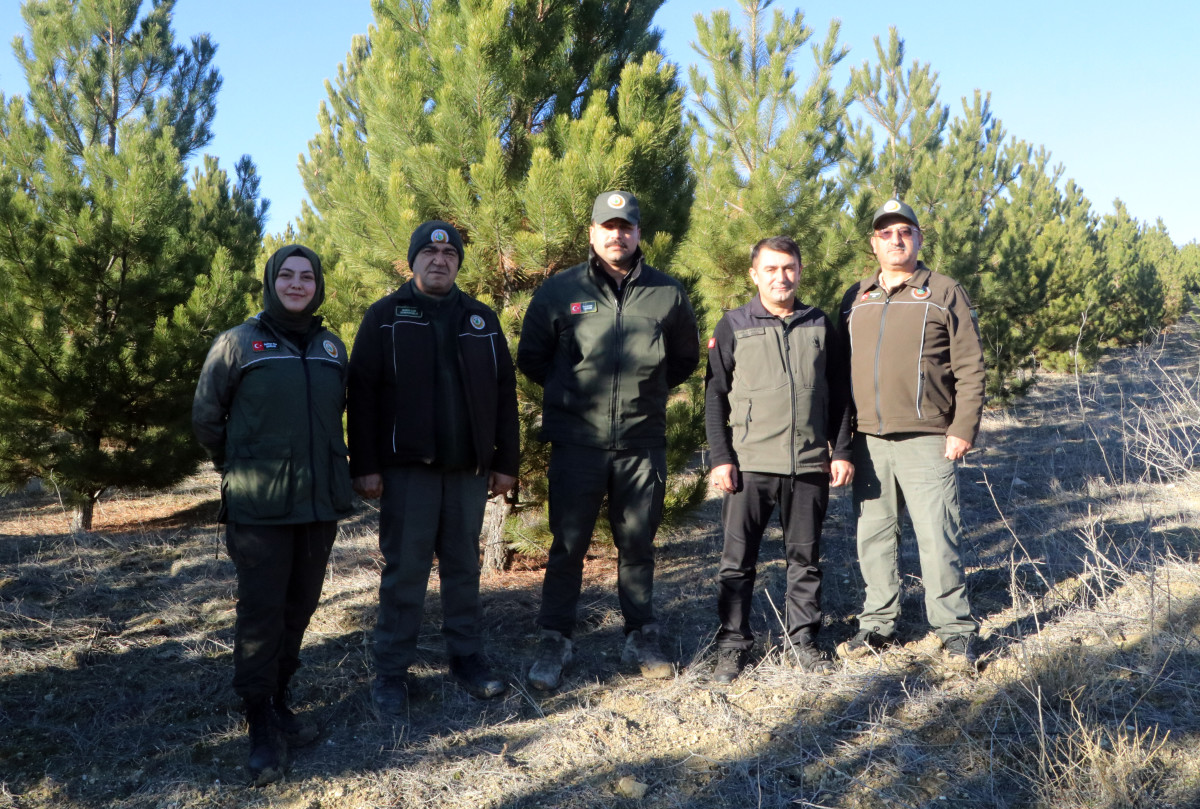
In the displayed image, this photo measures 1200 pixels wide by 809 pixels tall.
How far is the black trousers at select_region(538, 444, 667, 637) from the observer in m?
3.40

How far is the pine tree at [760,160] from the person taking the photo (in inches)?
261

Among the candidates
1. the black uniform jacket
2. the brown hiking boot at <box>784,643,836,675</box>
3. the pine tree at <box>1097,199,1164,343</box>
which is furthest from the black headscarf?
the pine tree at <box>1097,199,1164,343</box>

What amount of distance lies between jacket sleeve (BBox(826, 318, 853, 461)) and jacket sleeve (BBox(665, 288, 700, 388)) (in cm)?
58

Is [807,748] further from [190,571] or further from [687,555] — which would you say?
[190,571]

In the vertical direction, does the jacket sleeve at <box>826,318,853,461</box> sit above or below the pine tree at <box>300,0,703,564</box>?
below

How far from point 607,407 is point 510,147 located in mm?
2185

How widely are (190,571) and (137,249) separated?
2639mm

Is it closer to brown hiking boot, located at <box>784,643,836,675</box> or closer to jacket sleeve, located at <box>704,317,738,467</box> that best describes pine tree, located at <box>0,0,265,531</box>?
jacket sleeve, located at <box>704,317,738,467</box>

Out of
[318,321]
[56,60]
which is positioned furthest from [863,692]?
[56,60]

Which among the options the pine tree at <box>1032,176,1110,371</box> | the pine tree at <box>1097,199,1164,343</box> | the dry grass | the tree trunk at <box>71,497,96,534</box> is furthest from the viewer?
the pine tree at <box>1097,199,1164,343</box>

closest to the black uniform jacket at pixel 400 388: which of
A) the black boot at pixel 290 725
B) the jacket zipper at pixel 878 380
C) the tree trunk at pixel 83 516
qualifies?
the black boot at pixel 290 725

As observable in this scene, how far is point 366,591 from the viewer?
4723 mm

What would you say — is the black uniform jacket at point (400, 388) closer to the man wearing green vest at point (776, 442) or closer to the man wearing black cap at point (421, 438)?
the man wearing black cap at point (421, 438)

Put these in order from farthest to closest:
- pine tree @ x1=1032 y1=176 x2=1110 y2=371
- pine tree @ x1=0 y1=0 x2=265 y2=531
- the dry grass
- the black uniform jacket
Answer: pine tree @ x1=1032 y1=176 x2=1110 y2=371, pine tree @ x1=0 y1=0 x2=265 y2=531, the black uniform jacket, the dry grass
